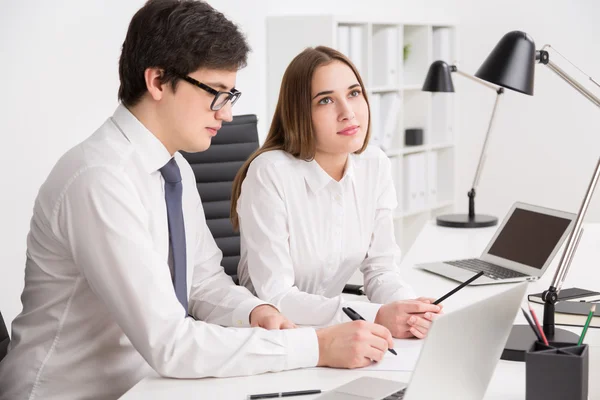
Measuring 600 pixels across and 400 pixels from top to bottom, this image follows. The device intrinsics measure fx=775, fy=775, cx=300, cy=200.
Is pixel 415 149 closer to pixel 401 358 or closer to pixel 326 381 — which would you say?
pixel 401 358

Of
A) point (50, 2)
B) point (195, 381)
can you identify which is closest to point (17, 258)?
point (50, 2)

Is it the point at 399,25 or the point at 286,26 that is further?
the point at 399,25

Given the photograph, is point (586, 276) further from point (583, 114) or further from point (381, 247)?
point (583, 114)

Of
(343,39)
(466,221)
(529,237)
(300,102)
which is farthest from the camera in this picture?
(343,39)

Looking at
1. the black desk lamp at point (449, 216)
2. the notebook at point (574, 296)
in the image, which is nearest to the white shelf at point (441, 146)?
the black desk lamp at point (449, 216)

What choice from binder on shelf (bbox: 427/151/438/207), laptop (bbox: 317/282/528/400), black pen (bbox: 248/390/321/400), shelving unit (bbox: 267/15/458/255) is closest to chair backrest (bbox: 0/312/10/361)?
black pen (bbox: 248/390/321/400)

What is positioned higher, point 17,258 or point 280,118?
point 280,118

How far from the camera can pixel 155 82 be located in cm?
153

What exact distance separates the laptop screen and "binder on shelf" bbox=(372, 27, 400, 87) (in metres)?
2.06

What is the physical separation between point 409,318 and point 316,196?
2.08 feet

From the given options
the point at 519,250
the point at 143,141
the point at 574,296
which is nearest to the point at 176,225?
the point at 143,141

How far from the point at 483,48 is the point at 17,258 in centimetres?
332

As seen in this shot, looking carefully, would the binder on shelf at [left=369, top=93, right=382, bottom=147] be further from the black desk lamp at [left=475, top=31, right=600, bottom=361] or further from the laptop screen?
the black desk lamp at [left=475, top=31, right=600, bottom=361]

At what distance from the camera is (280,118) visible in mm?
2184
